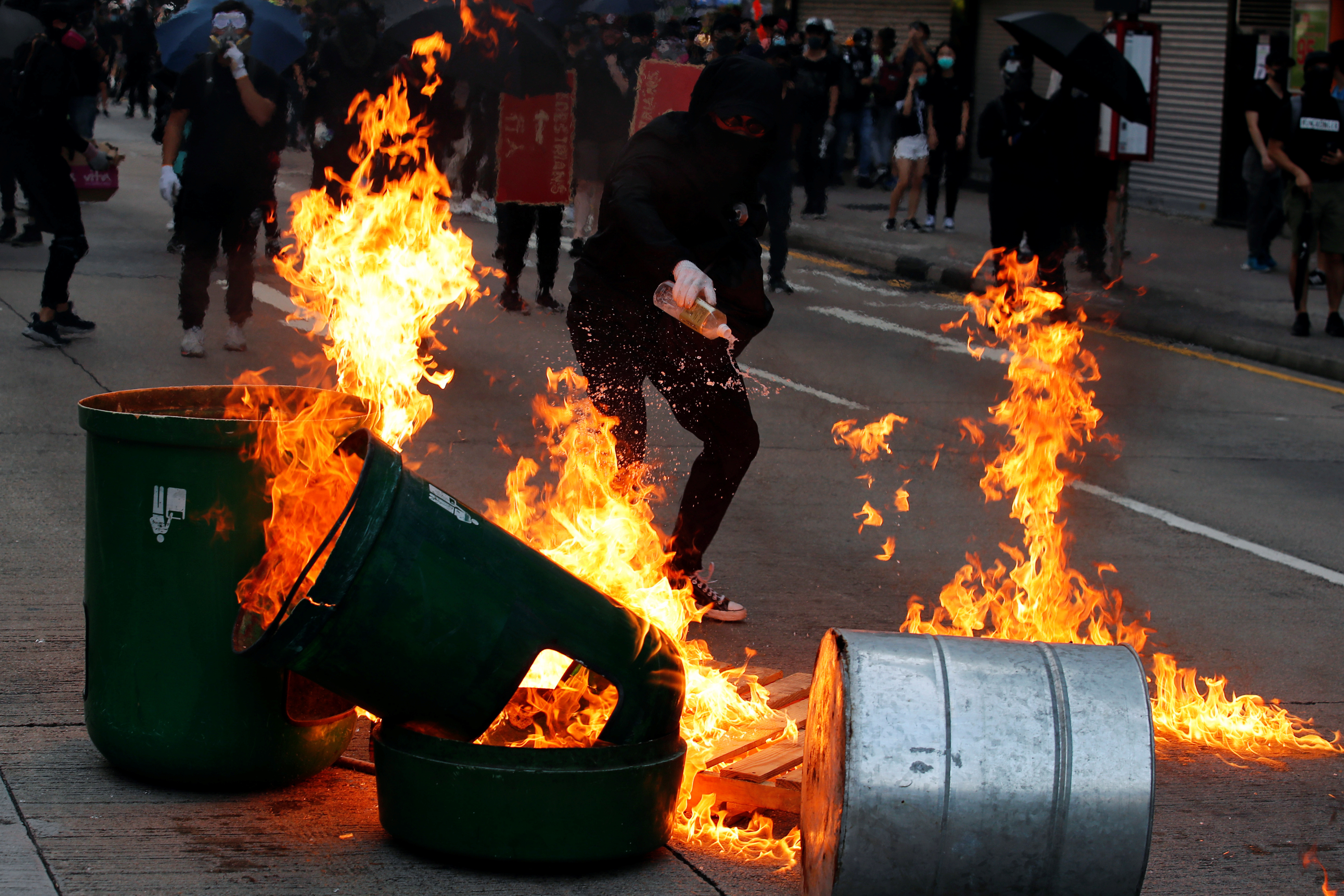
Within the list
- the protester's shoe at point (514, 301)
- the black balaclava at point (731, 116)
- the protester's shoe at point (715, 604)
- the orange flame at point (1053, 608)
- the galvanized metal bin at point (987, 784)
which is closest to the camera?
the galvanized metal bin at point (987, 784)

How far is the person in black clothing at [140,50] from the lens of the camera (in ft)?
91.2

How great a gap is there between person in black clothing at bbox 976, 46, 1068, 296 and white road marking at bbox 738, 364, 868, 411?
11.3ft

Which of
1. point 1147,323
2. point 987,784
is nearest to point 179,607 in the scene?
point 987,784

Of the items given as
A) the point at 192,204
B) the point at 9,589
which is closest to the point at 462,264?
the point at 9,589

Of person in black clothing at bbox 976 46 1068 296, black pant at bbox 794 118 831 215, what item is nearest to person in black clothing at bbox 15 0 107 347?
person in black clothing at bbox 976 46 1068 296

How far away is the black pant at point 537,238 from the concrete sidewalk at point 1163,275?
4872 millimetres

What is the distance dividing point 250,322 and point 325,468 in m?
7.44

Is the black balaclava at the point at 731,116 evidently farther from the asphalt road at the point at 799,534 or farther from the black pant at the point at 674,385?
the asphalt road at the point at 799,534

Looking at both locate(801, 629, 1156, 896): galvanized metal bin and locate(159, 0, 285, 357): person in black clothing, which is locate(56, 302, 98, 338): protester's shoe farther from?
locate(801, 629, 1156, 896): galvanized metal bin

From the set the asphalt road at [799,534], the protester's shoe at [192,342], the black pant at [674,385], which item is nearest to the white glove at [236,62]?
the protester's shoe at [192,342]

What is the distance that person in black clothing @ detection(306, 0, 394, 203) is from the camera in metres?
10.0

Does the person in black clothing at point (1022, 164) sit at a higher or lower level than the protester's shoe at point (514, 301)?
higher

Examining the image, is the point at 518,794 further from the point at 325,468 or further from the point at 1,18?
the point at 1,18

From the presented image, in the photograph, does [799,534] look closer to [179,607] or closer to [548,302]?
[179,607]
